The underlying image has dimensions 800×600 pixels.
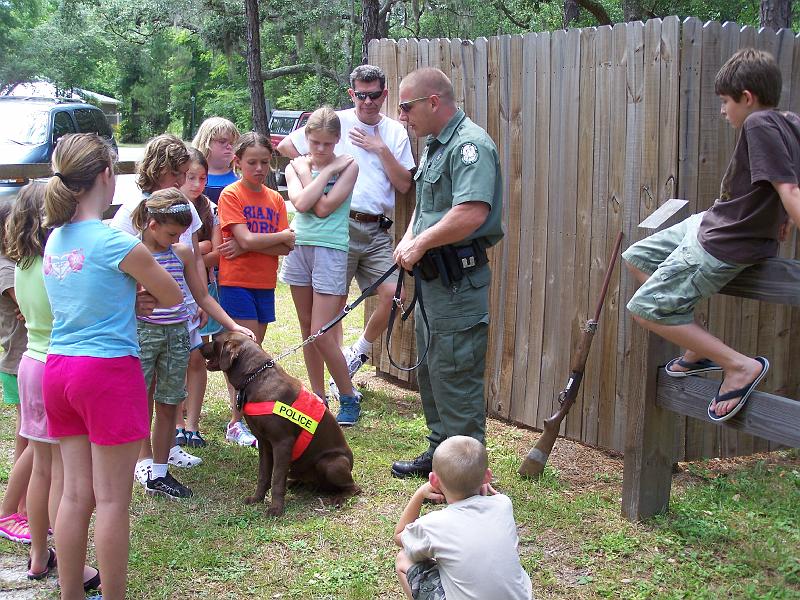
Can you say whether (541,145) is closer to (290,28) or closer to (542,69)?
(542,69)

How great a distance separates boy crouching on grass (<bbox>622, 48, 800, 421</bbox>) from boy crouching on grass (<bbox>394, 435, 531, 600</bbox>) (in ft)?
4.35

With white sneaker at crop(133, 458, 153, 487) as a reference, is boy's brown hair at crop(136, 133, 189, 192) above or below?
above

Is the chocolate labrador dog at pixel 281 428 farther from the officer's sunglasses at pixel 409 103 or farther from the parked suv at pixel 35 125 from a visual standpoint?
the parked suv at pixel 35 125

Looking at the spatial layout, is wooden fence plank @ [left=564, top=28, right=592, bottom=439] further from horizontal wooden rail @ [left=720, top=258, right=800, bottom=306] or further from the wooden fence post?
horizontal wooden rail @ [left=720, top=258, right=800, bottom=306]

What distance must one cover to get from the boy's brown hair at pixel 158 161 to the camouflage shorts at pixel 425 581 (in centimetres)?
274

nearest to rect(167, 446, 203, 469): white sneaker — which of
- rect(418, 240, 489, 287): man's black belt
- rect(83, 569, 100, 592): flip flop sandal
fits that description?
rect(83, 569, 100, 592): flip flop sandal

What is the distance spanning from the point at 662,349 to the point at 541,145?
184 cm

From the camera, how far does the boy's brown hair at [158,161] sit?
4578mm

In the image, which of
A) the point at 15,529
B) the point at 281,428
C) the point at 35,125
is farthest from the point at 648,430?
the point at 35,125

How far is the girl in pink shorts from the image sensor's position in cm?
308

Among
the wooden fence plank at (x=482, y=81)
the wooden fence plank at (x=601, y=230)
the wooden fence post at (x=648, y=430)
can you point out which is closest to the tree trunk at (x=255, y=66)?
the wooden fence plank at (x=482, y=81)

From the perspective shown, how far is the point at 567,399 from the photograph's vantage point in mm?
4840

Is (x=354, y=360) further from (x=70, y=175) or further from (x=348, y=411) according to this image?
(x=70, y=175)

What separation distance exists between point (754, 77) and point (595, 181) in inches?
65.8
